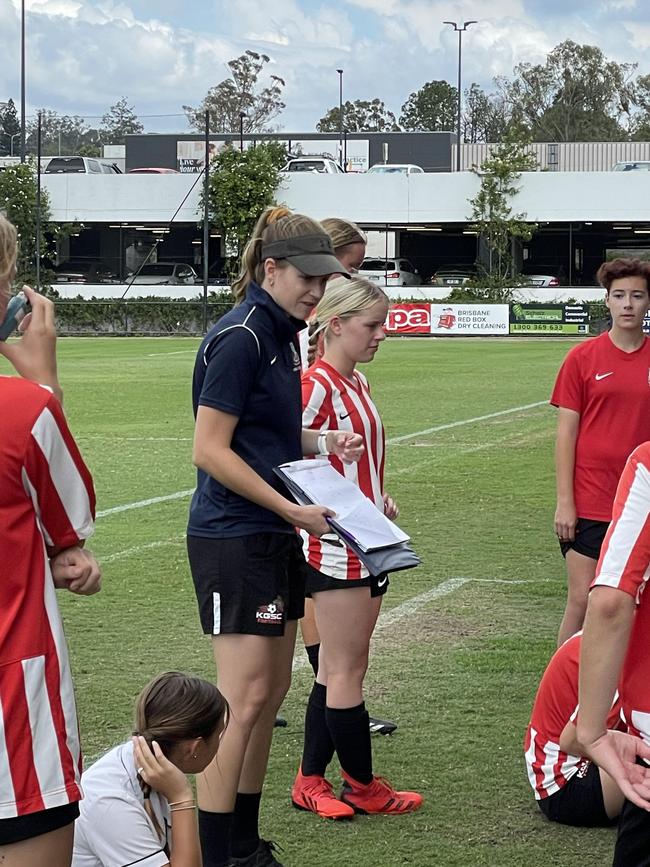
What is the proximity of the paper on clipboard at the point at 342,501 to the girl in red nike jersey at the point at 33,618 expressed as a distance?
1366mm

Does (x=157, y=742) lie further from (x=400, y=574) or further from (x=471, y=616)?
(x=400, y=574)

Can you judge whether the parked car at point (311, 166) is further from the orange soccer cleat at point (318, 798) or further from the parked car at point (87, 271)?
the orange soccer cleat at point (318, 798)

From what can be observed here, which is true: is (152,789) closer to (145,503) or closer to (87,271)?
(145,503)

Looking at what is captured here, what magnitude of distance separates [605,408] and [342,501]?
2.38 m

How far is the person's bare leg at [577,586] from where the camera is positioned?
245 inches

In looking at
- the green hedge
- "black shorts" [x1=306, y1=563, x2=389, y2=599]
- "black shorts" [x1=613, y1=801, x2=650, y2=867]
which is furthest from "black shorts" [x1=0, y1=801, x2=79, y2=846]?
the green hedge

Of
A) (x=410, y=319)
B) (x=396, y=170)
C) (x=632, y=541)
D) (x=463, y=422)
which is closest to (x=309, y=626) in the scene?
(x=632, y=541)

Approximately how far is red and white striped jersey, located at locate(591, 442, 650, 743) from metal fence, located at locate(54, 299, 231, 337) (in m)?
43.4

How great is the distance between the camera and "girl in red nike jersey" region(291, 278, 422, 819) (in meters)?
4.78

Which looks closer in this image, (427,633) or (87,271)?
(427,633)

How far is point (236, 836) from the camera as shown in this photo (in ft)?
14.1

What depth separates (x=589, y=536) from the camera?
620cm

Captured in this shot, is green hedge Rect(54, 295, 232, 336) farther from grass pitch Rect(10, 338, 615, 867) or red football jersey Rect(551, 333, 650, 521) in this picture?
red football jersey Rect(551, 333, 650, 521)

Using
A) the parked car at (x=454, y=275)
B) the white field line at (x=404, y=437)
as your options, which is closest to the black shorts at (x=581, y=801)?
the white field line at (x=404, y=437)
